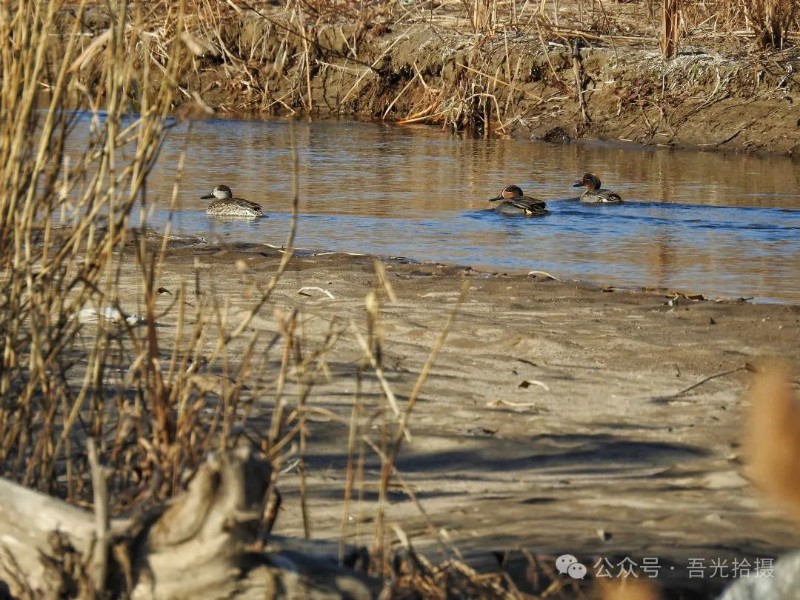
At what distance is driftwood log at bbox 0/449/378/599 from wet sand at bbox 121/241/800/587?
18.5 inches

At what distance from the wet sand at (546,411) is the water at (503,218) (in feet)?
5.44

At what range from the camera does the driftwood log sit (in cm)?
263

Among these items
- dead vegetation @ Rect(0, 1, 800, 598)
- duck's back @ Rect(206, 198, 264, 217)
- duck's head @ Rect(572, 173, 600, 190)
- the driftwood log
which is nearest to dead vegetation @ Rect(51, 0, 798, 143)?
duck's head @ Rect(572, 173, 600, 190)

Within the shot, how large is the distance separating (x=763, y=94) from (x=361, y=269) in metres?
10.2

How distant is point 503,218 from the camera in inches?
492

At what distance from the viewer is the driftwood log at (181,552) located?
2.63m

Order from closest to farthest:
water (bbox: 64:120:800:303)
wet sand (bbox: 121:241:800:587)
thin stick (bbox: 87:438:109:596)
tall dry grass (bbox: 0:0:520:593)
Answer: thin stick (bbox: 87:438:109:596) < tall dry grass (bbox: 0:0:520:593) < wet sand (bbox: 121:241:800:587) < water (bbox: 64:120:800:303)

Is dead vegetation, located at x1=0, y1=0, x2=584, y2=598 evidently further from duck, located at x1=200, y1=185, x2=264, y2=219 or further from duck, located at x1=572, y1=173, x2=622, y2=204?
duck, located at x1=572, y1=173, x2=622, y2=204

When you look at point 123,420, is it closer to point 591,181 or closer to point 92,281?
point 92,281

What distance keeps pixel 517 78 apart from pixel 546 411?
14.6 metres

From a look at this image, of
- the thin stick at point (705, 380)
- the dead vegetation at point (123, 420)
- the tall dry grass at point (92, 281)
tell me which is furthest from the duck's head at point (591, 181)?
the tall dry grass at point (92, 281)

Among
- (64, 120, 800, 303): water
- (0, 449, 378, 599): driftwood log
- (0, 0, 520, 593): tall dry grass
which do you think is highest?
(0, 0, 520, 593): tall dry grass

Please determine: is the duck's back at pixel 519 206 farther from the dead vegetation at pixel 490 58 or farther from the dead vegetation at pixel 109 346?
the dead vegetation at pixel 109 346

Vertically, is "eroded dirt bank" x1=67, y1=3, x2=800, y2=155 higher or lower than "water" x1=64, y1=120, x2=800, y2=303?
higher
